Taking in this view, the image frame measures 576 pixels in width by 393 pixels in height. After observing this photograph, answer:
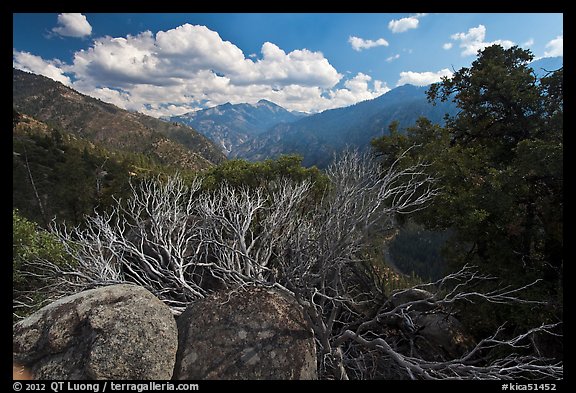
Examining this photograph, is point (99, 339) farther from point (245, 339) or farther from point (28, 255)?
point (28, 255)

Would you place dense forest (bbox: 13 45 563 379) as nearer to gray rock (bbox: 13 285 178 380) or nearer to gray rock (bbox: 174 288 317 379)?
gray rock (bbox: 174 288 317 379)

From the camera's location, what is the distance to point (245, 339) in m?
6.23

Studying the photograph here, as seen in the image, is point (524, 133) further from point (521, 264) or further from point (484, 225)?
point (521, 264)

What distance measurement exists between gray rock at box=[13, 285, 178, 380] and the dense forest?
174cm

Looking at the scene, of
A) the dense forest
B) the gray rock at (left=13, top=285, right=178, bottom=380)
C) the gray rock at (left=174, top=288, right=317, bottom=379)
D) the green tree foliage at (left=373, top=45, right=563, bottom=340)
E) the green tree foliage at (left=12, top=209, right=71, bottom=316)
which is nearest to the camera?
the gray rock at (left=13, top=285, right=178, bottom=380)

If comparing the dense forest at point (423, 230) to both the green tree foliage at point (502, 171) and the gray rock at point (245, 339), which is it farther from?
the gray rock at point (245, 339)

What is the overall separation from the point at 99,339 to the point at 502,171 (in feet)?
36.1

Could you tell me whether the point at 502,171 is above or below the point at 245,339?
above

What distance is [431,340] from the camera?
11312mm

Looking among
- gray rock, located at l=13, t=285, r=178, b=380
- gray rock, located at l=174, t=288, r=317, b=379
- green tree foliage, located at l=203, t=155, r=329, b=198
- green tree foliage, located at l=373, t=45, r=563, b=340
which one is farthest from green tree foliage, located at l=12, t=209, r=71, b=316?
green tree foliage, located at l=373, t=45, r=563, b=340

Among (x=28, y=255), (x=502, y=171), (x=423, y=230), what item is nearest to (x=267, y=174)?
(x=423, y=230)

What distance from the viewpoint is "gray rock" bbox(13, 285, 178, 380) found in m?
5.34

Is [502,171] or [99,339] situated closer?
[99,339]
